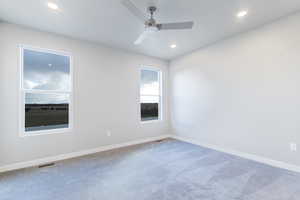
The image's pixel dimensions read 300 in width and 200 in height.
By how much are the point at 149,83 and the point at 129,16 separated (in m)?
2.53

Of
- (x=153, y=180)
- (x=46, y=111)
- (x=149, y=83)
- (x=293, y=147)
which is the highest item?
(x=149, y=83)

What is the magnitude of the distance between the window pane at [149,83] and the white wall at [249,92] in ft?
3.44

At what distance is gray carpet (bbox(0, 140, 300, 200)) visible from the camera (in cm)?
196

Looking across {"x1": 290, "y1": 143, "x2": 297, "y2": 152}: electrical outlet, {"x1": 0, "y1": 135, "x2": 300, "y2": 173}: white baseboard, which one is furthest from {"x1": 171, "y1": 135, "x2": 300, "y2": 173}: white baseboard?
{"x1": 290, "y1": 143, "x2": 297, "y2": 152}: electrical outlet

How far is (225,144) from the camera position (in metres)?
3.58

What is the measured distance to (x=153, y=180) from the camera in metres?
2.33

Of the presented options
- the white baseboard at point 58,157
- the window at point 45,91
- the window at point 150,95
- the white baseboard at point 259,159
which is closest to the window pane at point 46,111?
the window at point 45,91

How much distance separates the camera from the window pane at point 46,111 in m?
2.95

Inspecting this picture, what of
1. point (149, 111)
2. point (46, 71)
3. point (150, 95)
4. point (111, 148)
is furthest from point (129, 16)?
point (111, 148)

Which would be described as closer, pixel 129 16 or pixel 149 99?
pixel 129 16

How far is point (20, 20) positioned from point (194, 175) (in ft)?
13.7

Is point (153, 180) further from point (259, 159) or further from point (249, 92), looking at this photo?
point (249, 92)

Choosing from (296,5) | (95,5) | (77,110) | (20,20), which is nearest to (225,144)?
(296,5)

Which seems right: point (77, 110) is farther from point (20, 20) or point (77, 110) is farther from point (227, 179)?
point (227, 179)
